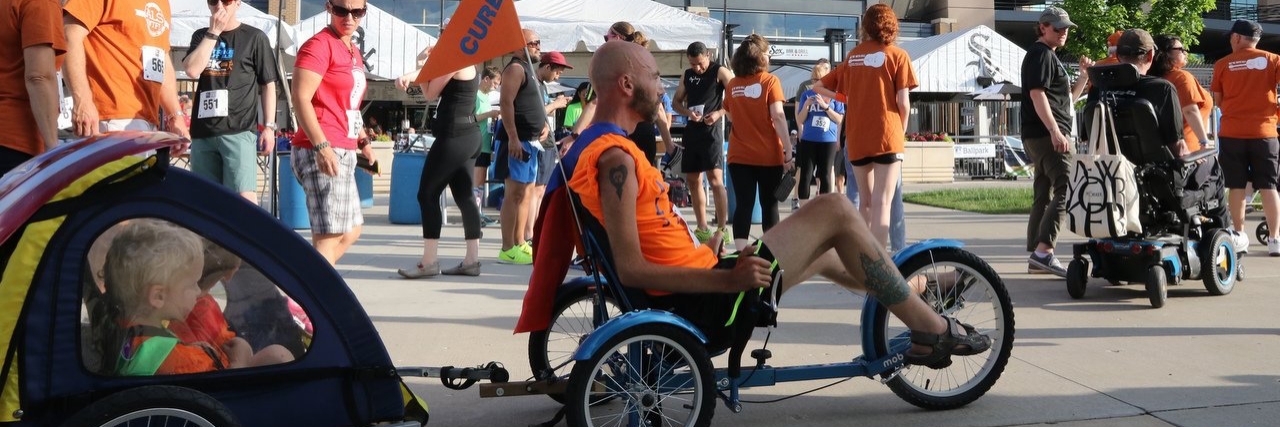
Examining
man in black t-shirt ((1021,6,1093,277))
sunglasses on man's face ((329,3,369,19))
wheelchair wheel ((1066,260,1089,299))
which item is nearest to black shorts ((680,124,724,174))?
man in black t-shirt ((1021,6,1093,277))

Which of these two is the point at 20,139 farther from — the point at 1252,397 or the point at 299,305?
the point at 1252,397

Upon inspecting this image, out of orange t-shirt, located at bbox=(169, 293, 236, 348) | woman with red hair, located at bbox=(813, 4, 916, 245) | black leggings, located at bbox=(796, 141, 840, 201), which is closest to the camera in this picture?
orange t-shirt, located at bbox=(169, 293, 236, 348)

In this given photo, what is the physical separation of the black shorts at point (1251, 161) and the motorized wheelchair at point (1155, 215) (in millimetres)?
2063

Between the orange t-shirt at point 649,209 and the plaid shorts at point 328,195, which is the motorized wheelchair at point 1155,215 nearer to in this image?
the orange t-shirt at point 649,209

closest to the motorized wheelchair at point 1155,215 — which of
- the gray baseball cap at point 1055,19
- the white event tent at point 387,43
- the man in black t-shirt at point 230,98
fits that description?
the gray baseball cap at point 1055,19

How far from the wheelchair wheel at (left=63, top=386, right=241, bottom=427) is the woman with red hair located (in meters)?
4.61

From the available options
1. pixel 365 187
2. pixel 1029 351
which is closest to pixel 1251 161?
pixel 1029 351

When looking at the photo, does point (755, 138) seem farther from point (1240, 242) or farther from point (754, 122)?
point (1240, 242)

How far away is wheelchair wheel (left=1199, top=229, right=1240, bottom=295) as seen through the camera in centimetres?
645

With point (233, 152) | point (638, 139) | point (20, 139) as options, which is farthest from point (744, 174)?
point (20, 139)

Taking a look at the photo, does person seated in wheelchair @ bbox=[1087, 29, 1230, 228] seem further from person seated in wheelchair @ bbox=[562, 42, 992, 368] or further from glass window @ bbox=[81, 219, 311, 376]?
glass window @ bbox=[81, 219, 311, 376]

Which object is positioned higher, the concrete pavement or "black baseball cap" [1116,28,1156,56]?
"black baseball cap" [1116,28,1156,56]

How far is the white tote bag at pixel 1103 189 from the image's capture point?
20.4 ft

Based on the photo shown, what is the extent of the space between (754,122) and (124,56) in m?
4.29
